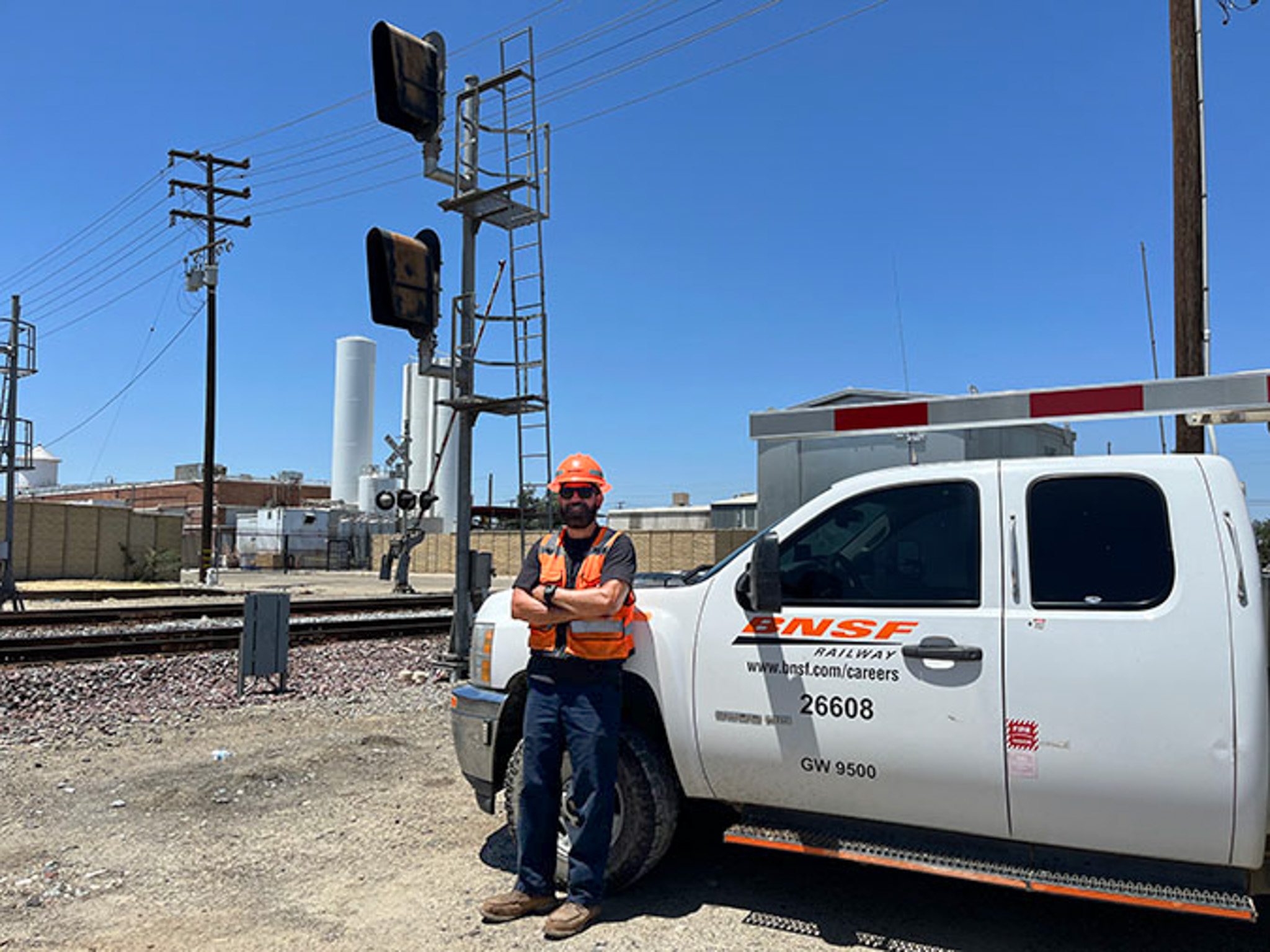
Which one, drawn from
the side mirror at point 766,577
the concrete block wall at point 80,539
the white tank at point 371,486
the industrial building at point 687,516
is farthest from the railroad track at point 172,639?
the white tank at point 371,486

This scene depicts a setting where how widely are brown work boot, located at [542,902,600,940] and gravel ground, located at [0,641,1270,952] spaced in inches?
2.4

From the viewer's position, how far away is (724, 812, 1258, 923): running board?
11.3 feet

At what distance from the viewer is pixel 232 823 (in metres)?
5.82

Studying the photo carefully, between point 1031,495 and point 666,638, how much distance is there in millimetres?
1762

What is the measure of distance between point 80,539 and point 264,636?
2852cm

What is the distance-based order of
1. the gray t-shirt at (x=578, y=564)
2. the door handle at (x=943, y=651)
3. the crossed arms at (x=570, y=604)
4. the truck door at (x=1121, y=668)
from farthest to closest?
the gray t-shirt at (x=578, y=564)
the crossed arms at (x=570, y=604)
the door handle at (x=943, y=651)
the truck door at (x=1121, y=668)

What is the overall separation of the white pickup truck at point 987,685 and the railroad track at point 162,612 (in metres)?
14.5

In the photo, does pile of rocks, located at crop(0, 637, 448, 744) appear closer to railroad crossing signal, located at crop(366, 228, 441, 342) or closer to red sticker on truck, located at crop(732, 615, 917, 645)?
railroad crossing signal, located at crop(366, 228, 441, 342)

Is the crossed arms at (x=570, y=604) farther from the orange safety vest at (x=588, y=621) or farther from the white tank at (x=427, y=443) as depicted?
the white tank at (x=427, y=443)

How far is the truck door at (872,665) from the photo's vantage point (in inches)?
150

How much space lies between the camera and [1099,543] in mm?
3773

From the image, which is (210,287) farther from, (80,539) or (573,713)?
(573,713)

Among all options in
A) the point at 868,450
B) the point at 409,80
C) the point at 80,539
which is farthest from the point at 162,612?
the point at 80,539

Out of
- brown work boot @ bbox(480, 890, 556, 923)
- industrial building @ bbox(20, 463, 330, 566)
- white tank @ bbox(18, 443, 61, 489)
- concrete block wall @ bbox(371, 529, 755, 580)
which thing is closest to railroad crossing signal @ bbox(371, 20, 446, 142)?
brown work boot @ bbox(480, 890, 556, 923)
